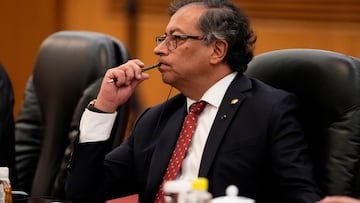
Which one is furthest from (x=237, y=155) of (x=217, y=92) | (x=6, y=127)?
(x=6, y=127)

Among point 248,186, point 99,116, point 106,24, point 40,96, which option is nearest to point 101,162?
point 99,116

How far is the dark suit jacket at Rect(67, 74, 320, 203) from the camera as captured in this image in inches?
89.7

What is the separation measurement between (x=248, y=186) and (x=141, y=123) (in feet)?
1.53

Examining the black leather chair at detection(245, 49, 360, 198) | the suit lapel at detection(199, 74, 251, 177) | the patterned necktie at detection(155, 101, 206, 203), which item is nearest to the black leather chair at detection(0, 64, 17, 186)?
the patterned necktie at detection(155, 101, 206, 203)

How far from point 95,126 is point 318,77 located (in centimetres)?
69

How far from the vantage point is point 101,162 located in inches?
97.8

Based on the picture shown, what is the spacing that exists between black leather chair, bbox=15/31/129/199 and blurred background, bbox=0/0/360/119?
165 centimetres

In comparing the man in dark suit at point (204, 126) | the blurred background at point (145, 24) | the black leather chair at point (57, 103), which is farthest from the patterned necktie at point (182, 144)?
the blurred background at point (145, 24)

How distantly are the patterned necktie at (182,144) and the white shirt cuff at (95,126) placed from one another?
0.21 metres

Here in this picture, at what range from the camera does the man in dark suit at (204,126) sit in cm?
232

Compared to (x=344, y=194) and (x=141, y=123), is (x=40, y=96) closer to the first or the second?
(x=141, y=123)

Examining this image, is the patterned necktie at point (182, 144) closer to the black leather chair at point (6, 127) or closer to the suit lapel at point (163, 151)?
the suit lapel at point (163, 151)

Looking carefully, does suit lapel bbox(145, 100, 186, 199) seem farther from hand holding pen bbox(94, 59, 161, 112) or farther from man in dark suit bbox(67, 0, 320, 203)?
hand holding pen bbox(94, 59, 161, 112)

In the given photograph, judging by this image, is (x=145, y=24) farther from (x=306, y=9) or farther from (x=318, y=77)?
(x=318, y=77)
